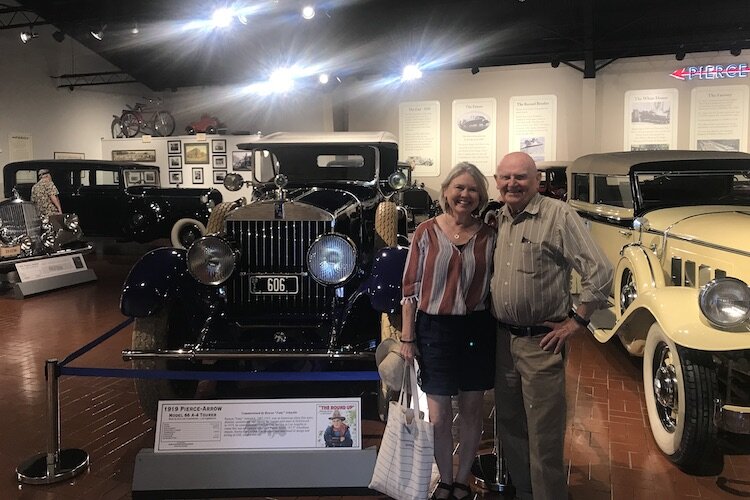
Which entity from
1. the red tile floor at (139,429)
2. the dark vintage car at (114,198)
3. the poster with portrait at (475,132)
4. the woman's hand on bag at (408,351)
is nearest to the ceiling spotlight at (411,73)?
the poster with portrait at (475,132)

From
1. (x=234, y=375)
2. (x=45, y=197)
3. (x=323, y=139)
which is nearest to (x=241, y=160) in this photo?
(x=45, y=197)

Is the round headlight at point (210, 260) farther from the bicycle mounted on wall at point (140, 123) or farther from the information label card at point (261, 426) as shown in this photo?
the bicycle mounted on wall at point (140, 123)

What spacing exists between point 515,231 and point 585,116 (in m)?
11.3

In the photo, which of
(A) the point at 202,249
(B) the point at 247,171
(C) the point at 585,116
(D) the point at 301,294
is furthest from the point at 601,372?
(B) the point at 247,171

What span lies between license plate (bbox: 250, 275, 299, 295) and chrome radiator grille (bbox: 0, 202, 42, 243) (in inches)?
230

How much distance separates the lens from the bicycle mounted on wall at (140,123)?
15120mm

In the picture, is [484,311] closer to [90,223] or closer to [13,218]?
[13,218]

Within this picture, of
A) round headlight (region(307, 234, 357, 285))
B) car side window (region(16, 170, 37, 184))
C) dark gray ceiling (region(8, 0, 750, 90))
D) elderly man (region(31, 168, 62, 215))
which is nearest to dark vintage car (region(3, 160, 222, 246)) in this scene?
car side window (region(16, 170, 37, 184))

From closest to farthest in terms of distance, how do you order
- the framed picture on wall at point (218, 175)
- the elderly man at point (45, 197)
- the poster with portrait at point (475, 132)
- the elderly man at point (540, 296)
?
1. the elderly man at point (540, 296)
2. the elderly man at point (45, 197)
3. the poster with portrait at point (475, 132)
4. the framed picture on wall at point (218, 175)

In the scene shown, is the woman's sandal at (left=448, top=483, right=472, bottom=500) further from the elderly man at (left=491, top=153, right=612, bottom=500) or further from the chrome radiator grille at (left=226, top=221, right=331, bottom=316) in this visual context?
the chrome radiator grille at (left=226, top=221, right=331, bottom=316)

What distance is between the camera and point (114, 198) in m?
10.4

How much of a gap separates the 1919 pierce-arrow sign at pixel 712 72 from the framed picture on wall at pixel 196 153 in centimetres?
1054

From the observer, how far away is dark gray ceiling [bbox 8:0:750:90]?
36.7 feet

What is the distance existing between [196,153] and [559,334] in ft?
43.3
